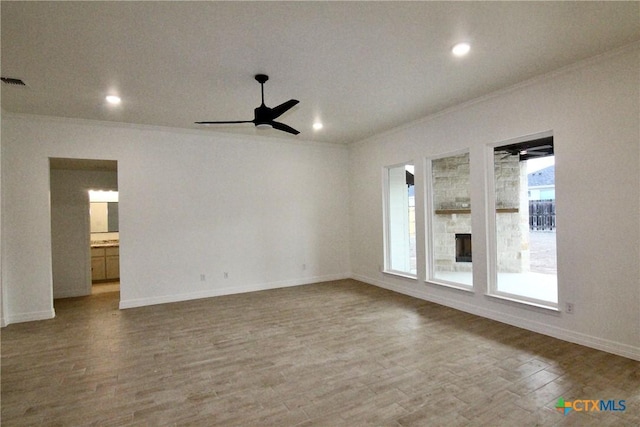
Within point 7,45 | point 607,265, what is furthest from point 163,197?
point 607,265

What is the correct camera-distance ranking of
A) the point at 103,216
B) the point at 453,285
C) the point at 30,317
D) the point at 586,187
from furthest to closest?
1. the point at 103,216
2. the point at 453,285
3. the point at 30,317
4. the point at 586,187

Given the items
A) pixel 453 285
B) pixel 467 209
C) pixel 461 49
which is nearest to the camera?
pixel 461 49

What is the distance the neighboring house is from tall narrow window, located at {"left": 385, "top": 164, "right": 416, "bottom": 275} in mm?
2188

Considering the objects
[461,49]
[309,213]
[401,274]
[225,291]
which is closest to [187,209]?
[225,291]

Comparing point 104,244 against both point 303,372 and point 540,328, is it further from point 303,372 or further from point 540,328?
point 540,328

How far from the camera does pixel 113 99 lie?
13.7 feet

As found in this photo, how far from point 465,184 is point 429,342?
3.53 meters

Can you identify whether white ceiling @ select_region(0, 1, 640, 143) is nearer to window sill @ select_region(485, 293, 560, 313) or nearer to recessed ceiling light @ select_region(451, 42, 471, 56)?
recessed ceiling light @ select_region(451, 42, 471, 56)

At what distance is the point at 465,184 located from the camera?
605 cm

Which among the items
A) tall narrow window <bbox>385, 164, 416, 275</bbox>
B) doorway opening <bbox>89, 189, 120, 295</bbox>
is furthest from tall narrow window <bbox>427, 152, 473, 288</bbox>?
doorway opening <bbox>89, 189, 120, 295</bbox>

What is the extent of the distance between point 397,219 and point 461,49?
12.1ft

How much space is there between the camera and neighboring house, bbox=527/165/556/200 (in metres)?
3.77

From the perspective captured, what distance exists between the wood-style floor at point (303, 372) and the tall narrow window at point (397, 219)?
65.9 inches

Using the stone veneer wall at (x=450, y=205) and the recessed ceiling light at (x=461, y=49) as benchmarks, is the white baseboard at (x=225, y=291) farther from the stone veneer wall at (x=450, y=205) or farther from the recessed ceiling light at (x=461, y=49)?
the recessed ceiling light at (x=461, y=49)
